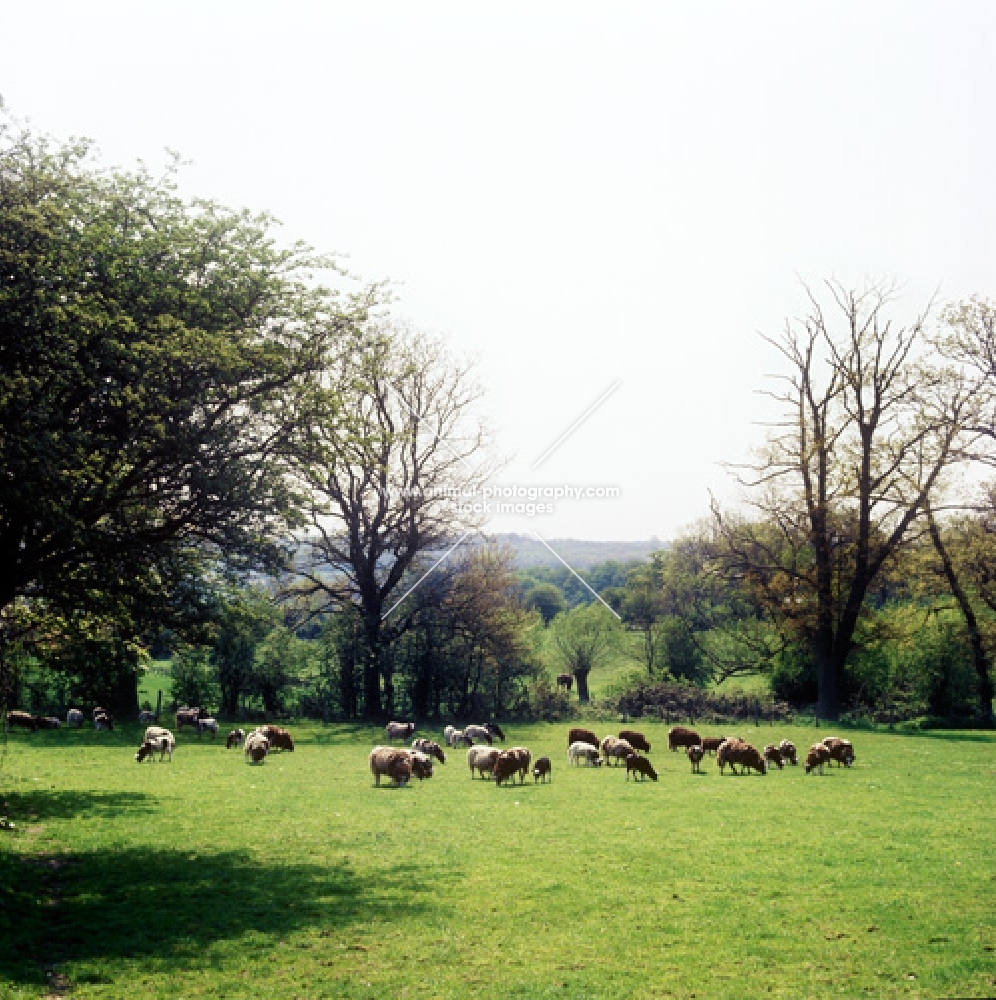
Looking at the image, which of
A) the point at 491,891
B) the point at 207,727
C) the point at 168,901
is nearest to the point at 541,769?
the point at 491,891

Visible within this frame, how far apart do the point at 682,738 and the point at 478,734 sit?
9121mm

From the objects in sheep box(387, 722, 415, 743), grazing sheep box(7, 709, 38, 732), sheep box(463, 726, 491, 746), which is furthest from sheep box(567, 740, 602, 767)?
grazing sheep box(7, 709, 38, 732)

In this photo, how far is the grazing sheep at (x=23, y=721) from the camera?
124ft

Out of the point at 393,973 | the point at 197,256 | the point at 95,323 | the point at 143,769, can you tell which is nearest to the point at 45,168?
the point at 197,256

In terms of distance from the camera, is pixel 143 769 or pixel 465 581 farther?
pixel 465 581

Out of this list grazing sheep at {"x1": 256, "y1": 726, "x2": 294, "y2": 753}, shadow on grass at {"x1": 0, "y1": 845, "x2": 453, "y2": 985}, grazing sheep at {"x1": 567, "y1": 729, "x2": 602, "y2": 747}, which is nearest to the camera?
shadow on grass at {"x1": 0, "y1": 845, "x2": 453, "y2": 985}

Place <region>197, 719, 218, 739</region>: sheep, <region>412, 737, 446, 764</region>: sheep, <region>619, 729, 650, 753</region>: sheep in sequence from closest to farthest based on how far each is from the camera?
<region>412, 737, 446, 764</region>: sheep, <region>619, 729, 650, 753</region>: sheep, <region>197, 719, 218, 739</region>: sheep

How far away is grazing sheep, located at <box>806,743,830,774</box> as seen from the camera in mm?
28234

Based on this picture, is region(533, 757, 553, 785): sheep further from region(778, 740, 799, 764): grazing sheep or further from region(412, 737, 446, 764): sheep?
region(778, 740, 799, 764): grazing sheep

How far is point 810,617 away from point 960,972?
3817 centimetres

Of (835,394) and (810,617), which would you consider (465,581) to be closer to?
(810,617)

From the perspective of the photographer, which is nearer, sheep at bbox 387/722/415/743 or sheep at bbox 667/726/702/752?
sheep at bbox 667/726/702/752

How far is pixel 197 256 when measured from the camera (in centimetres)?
1728

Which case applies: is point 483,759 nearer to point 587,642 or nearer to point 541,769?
point 541,769
